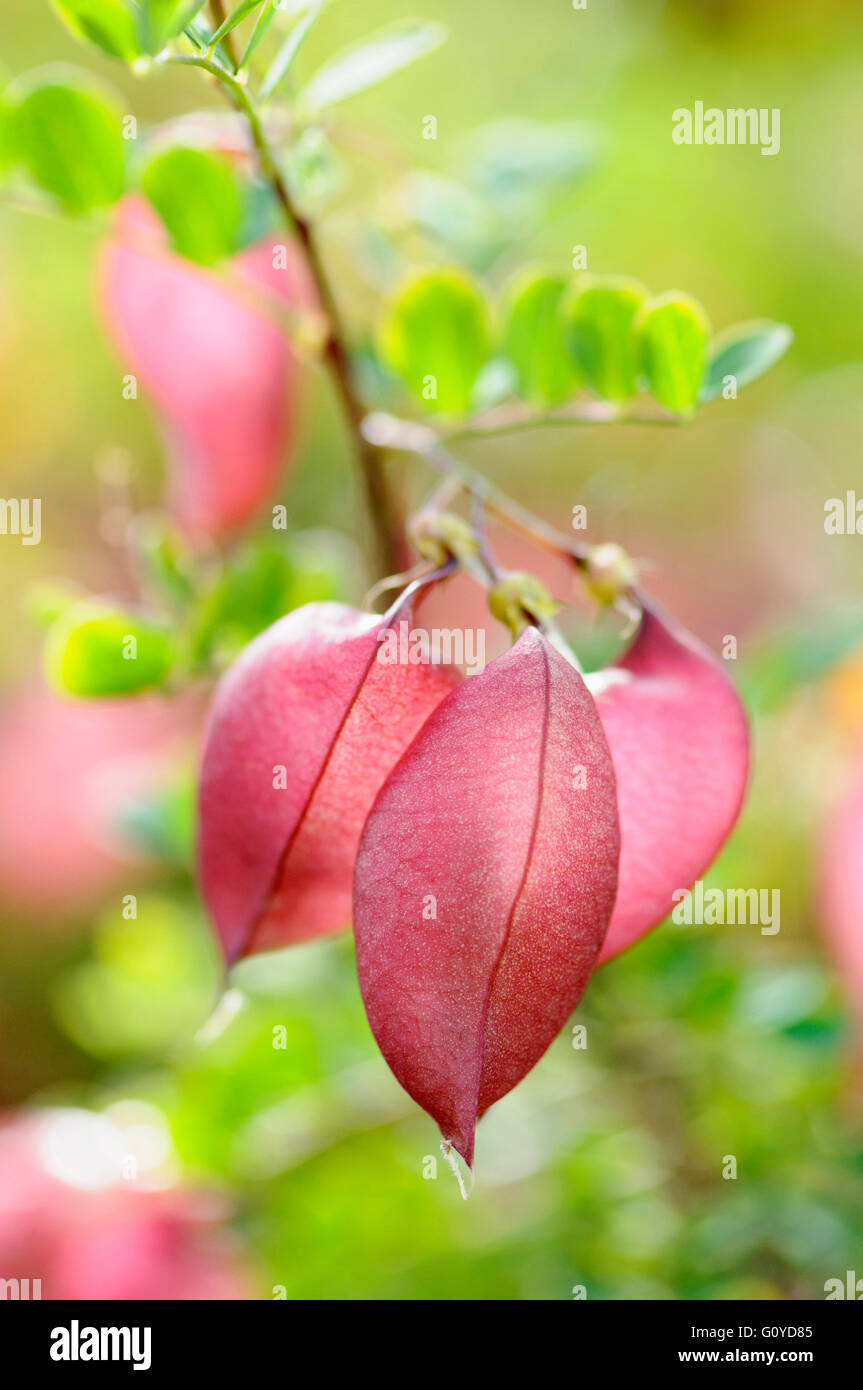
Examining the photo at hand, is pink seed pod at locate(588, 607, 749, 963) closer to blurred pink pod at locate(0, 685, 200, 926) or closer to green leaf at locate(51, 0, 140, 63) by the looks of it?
green leaf at locate(51, 0, 140, 63)

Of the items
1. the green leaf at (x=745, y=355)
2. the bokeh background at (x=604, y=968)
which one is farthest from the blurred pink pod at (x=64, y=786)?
the green leaf at (x=745, y=355)

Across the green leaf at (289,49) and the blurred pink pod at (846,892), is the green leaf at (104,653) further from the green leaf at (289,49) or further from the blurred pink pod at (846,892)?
the blurred pink pod at (846,892)

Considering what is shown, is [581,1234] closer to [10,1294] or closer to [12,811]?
[10,1294]

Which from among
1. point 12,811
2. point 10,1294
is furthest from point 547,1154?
point 12,811

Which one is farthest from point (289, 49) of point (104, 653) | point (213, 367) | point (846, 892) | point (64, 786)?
point (64, 786)

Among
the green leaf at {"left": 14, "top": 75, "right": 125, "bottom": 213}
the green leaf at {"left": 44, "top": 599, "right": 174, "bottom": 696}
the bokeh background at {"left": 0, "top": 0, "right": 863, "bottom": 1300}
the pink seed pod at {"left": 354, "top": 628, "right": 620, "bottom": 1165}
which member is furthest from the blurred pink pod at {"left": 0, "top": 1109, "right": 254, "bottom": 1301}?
the green leaf at {"left": 14, "top": 75, "right": 125, "bottom": 213}

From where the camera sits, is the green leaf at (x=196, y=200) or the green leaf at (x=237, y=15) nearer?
the green leaf at (x=237, y=15)
